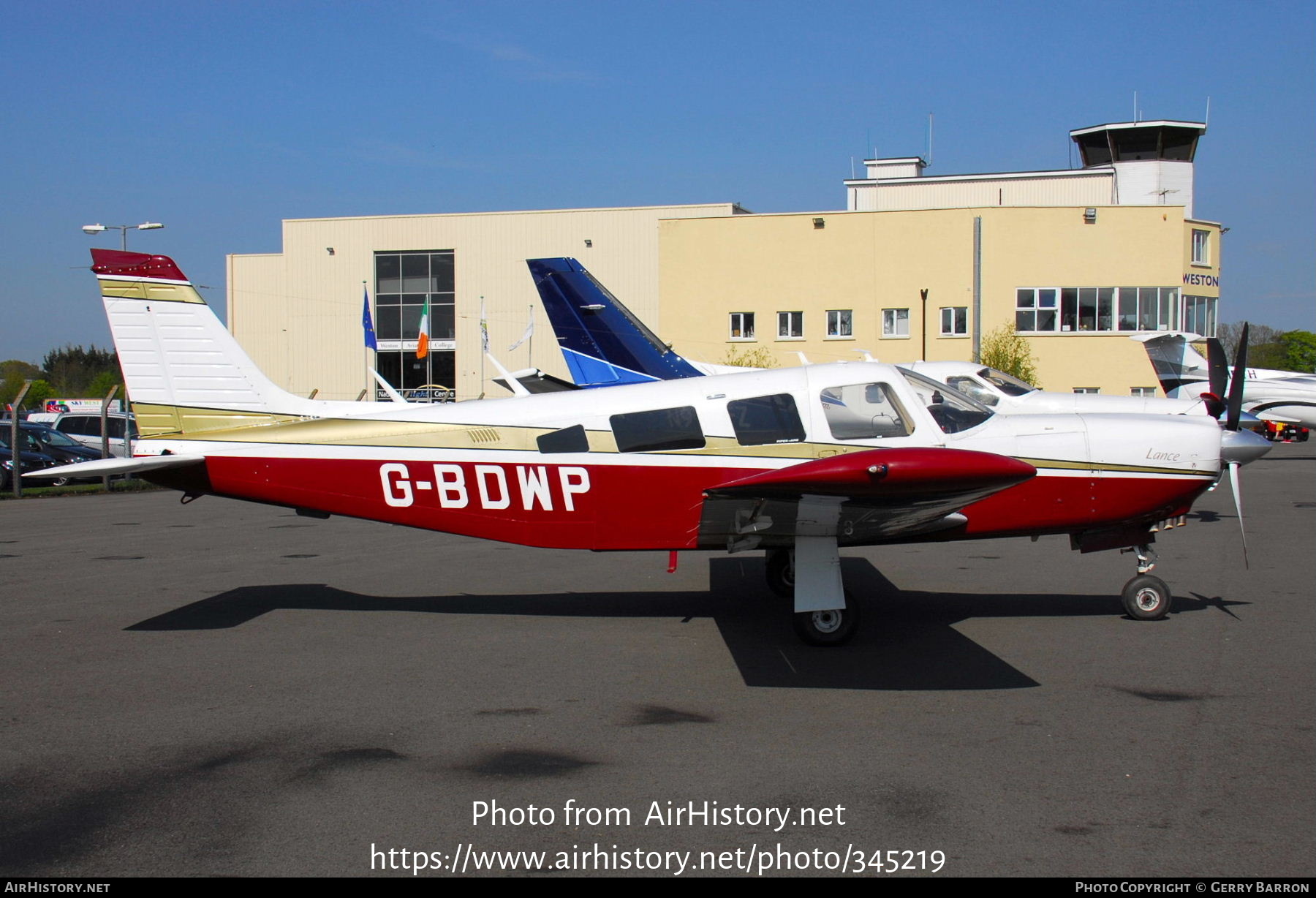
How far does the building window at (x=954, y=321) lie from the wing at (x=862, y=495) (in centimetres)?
3377

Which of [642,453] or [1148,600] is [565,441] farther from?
[1148,600]

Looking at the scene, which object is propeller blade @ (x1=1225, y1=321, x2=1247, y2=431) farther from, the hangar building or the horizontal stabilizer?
the hangar building

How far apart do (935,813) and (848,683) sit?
2142 millimetres

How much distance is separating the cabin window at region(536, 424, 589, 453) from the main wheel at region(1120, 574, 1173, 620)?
451 centimetres

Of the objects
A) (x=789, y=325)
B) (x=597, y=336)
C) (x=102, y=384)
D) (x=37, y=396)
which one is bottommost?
(x=37, y=396)

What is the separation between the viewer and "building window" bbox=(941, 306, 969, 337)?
130 feet

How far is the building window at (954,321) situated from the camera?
39.5m

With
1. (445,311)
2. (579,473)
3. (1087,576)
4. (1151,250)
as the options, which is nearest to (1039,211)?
(1151,250)

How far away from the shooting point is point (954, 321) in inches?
1563

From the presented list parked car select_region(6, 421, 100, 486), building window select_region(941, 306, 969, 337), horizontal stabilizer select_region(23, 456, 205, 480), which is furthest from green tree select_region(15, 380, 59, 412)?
horizontal stabilizer select_region(23, 456, 205, 480)

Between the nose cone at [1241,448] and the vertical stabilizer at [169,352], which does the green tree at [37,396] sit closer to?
the vertical stabilizer at [169,352]

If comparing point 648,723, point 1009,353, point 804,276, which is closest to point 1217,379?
point 648,723

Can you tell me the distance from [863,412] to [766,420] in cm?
73
